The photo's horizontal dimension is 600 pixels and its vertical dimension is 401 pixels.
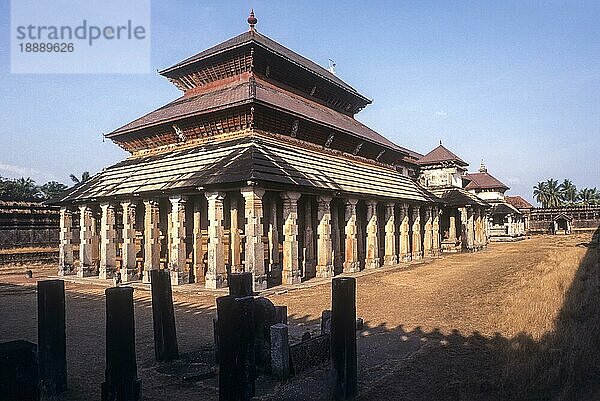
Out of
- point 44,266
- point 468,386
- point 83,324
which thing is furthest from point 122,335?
point 44,266

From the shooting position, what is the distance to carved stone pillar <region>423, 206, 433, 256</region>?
89.4 ft

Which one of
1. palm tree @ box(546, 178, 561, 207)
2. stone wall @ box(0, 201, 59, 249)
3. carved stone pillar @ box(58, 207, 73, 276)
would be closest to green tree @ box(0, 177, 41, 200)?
stone wall @ box(0, 201, 59, 249)

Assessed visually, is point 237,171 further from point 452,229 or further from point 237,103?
point 452,229

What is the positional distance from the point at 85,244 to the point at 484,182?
4563 cm

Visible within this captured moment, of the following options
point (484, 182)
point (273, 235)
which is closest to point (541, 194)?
point (484, 182)

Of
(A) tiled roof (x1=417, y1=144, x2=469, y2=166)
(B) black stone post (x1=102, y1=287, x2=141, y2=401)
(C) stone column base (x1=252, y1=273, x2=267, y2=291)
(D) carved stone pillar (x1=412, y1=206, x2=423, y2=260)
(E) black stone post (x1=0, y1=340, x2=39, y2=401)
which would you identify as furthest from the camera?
(A) tiled roof (x1=417, y1=144, x2=469, y2=166)

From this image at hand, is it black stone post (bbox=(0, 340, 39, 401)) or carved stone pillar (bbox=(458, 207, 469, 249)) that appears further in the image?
carved stone pillar (bbox=(458, 207, 469, 249))

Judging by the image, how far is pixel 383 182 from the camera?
23.8 meters

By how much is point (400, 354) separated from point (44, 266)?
1037 inches

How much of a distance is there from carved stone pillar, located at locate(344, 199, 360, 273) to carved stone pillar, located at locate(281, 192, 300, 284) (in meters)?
4.41

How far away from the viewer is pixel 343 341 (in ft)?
19.0

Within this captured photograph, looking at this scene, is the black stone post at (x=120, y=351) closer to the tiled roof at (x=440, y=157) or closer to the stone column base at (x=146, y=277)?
the stone column base at (x=146, y=277)

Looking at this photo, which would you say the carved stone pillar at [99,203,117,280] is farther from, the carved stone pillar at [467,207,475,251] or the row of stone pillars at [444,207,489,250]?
the carved stone pillar at [467,207,475,251]

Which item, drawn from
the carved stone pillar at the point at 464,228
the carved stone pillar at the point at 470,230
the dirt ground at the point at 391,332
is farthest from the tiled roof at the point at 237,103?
the carved stone pillar at the point at 470,230
